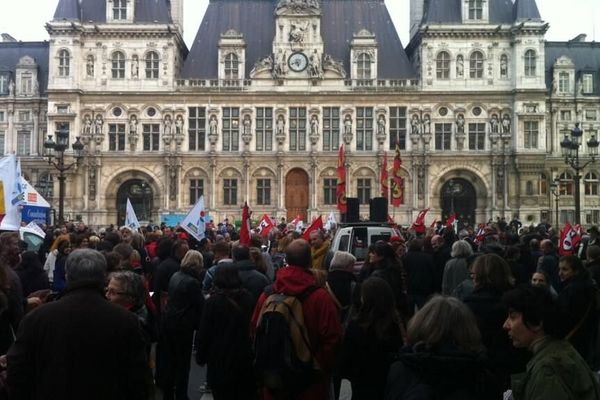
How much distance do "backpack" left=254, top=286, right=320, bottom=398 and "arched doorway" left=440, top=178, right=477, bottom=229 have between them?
1731 inches

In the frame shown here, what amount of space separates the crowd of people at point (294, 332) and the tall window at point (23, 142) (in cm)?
4548

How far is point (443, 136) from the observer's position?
162ft

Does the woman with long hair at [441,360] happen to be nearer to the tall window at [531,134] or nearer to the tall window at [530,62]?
the tall window at [531,134]

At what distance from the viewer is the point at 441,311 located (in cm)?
476

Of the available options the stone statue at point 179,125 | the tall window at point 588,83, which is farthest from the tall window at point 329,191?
the tall window at point 588,83

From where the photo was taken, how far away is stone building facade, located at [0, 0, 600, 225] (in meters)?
48.8

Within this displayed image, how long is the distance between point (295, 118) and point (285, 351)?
1707 inches

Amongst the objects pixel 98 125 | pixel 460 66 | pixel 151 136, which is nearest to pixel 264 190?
pixel 151 136

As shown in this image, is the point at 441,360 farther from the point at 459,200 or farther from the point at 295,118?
the point at 459,200

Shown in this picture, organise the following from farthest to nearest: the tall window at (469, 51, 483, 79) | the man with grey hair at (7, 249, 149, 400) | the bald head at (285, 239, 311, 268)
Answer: the tall window at (469, 51, 483, 79), the bald head at (285, 239, 311, 268), the man with grey hair at (7, 249, 149, 400)

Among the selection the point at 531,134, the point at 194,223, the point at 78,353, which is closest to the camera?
the point at 78,353

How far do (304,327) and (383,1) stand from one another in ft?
166

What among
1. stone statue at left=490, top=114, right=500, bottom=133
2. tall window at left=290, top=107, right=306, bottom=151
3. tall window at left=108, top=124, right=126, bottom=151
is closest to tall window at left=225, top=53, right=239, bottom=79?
tall window at left=290, top=107, right=306, bottom=151

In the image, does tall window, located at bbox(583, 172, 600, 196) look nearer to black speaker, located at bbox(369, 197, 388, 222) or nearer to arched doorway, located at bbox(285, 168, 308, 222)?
arched doorway, located at bbox(285, 168, 308, 222)
